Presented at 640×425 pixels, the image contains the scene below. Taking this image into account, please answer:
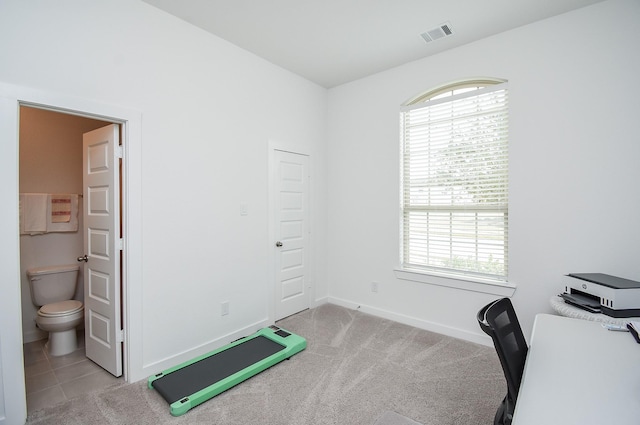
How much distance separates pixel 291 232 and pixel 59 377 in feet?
8.05

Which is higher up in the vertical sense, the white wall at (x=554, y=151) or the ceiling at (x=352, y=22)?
the ceiling at (x=352, y=22)

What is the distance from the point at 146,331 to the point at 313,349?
1460 millimetres

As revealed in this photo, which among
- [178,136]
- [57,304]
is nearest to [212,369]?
[57,304]

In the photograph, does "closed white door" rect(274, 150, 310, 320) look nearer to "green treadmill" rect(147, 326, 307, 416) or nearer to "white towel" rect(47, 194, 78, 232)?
"green treadmill" rect(147, 326, 307, 416)

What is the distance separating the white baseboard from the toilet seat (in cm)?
285

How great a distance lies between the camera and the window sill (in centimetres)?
→ 293

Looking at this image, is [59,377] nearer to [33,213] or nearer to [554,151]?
[33,213]

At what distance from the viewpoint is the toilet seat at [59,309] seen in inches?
109

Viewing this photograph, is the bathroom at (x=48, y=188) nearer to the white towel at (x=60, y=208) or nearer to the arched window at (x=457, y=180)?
the white towel at (x=60, y=208)

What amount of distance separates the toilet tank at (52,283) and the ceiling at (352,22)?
273 cm

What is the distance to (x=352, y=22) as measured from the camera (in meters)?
2.75

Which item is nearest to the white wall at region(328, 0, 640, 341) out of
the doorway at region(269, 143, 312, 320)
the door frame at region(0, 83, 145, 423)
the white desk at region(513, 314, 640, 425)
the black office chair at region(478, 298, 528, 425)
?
the doorway at region(269, 143, 312, 320)

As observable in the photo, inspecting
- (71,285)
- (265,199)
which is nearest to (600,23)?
(265,199)

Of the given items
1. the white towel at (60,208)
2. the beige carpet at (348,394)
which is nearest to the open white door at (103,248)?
the beige carpet at (348,394)
